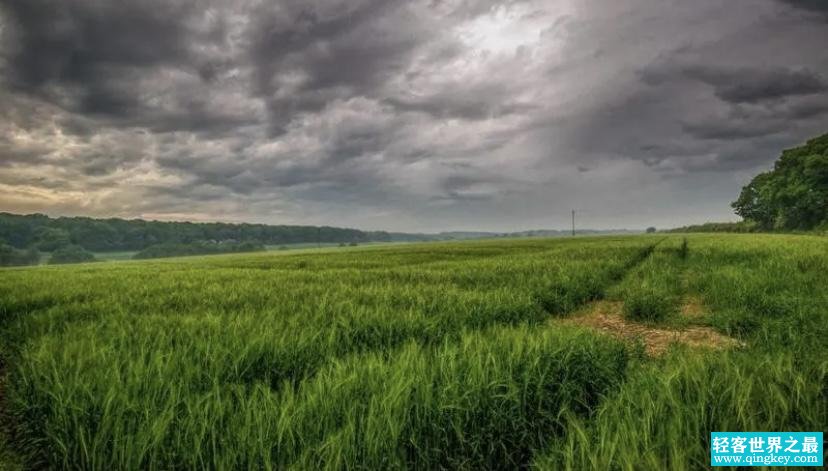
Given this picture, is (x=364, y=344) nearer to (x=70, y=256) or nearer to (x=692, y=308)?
(x=692, y=308)

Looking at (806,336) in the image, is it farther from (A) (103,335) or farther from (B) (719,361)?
(A) (103,335)

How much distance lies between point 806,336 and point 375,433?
630 centimetres

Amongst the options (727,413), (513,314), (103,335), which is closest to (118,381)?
(103,335)

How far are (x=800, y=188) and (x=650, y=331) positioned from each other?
9516 cm

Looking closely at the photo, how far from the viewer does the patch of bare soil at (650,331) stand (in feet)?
19.4

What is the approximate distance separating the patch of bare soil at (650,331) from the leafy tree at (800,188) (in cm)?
9205

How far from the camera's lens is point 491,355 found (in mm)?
3738

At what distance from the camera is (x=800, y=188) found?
2899 inches

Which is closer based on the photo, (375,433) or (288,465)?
(288,465)

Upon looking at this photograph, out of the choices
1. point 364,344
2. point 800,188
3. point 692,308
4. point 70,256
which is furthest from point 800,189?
point 70,256

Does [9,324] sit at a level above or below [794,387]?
below

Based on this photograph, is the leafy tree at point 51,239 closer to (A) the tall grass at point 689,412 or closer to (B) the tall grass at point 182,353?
(B) the tall grass at point 182,353

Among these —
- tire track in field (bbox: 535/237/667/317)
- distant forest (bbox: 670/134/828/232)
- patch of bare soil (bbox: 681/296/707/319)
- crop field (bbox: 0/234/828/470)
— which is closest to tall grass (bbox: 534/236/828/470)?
crop field (bbox: 0/234/828/470)

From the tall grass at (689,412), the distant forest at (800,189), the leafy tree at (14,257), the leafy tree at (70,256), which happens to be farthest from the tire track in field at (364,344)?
the leafy tree at (70,256)
